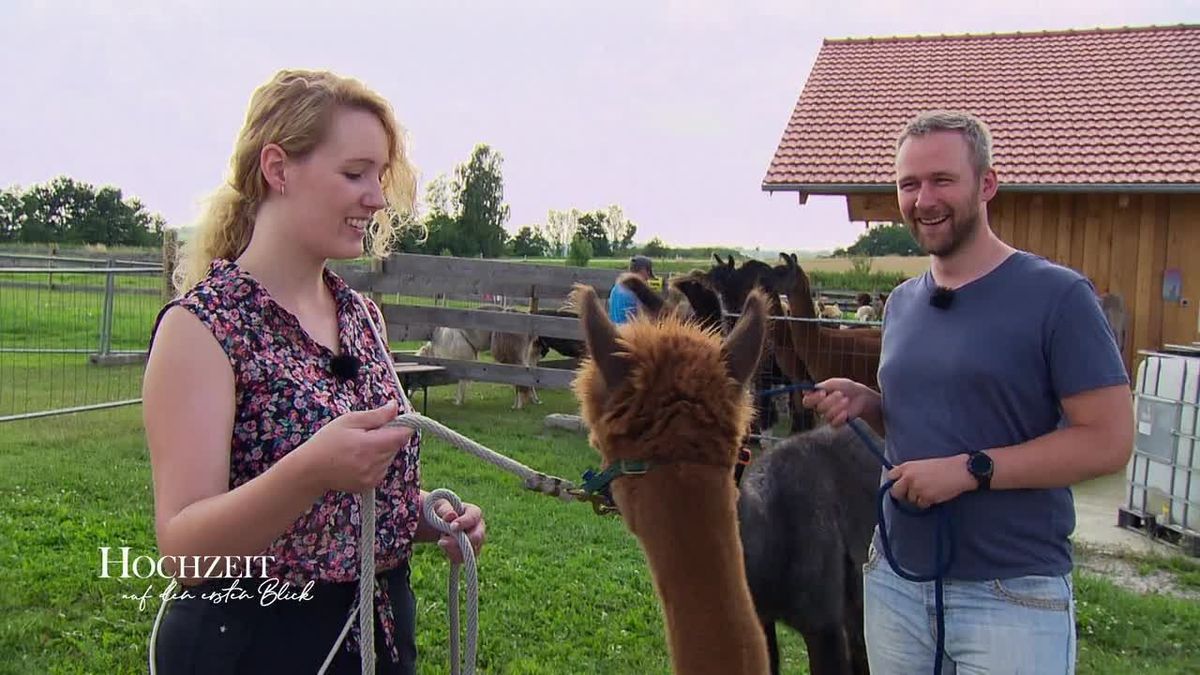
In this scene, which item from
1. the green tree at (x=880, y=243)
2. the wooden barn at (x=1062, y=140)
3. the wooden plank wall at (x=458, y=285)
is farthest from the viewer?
the green tree at (x=880, y=243)

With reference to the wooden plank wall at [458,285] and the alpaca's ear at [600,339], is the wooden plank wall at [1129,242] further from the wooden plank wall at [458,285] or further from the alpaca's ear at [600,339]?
the alpaca's ear at [600,339]

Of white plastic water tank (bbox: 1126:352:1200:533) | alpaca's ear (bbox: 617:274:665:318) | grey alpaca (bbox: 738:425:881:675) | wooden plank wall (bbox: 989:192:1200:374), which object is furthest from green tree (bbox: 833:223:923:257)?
alpaca's ear (bbox: 617:274:665:318)

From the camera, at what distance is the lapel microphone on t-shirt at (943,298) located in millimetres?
2334

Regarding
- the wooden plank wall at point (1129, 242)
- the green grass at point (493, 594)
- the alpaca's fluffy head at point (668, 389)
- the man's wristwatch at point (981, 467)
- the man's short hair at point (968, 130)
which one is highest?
the wooden plank wall at point (1129, 242)

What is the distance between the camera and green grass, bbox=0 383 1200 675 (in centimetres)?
476

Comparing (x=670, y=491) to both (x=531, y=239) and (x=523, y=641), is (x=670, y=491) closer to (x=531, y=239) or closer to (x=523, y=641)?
(x=523, y=641)

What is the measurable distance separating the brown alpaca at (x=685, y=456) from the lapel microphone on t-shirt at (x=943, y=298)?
511 mm

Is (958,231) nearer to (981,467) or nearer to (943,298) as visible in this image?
(943,298)

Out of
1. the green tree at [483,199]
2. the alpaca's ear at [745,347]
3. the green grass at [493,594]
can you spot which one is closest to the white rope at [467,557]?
the alpaca's ear at [745,347]

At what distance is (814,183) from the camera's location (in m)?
13.4

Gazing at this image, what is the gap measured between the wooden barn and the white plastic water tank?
360cm

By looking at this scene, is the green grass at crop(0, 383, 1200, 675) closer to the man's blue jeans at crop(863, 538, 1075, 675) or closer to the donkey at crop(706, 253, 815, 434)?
the man's blue jeans at crop(863, 538, 1075, 675)

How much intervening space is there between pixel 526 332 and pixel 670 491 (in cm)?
1006

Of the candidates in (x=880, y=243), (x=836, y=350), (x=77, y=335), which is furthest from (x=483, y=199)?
(x=836, y=350)
